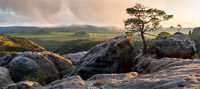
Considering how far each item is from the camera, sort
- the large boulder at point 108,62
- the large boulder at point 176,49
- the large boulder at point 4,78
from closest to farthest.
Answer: the large boulder at point 4,78, the large boulder at point 108,62, the large boulder at point 176,49

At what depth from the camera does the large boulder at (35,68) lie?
107ft

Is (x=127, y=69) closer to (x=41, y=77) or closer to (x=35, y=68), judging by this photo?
(x=41, y=77)

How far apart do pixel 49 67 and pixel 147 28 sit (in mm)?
30111

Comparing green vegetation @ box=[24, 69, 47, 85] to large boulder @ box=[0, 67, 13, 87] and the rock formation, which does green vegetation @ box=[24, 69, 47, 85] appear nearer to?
the rock formation

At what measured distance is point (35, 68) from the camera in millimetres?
34156

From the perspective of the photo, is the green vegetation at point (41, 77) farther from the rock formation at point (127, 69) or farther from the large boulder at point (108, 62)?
the large boulder at point (108, 62)

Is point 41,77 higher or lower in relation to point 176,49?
lower

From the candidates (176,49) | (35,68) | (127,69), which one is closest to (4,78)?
(35,68)

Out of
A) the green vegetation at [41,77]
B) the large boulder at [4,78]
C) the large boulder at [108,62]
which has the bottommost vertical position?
the green vegetation at [41,77]

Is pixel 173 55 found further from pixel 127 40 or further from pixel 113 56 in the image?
pixel 113 56

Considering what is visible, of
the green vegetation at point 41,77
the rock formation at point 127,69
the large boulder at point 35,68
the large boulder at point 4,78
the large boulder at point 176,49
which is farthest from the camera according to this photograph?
the large boulder at point 176,49

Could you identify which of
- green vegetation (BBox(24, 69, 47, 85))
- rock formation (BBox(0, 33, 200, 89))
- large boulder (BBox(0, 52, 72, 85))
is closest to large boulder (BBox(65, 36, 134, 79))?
rock formation (BBox(0, 33, 200, 89))

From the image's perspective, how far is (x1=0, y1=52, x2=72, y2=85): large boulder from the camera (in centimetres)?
3275

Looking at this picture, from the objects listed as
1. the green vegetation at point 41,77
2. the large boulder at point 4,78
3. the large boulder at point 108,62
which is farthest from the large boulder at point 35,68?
the large boulder at point 108,62
